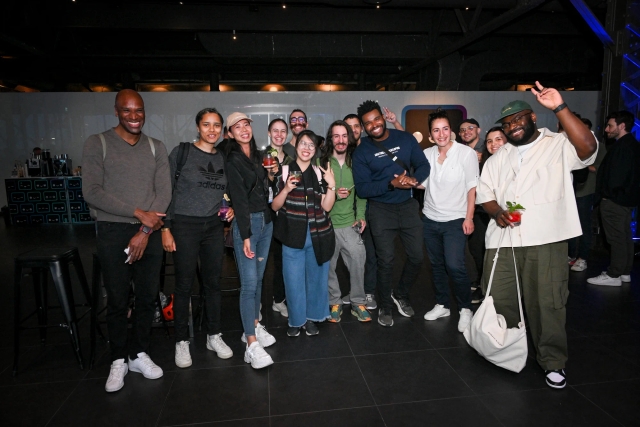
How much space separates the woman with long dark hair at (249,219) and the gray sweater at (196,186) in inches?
4.9

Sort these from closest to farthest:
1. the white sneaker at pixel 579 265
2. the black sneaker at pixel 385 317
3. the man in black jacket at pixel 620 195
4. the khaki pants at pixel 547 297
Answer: the khaki pants at pixel 547 297
the black sneaker at pixel 385 317
the man in black jacket at pixel 620 195
the white sneaker at pixel 579 265

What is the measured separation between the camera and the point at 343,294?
4.21 meters

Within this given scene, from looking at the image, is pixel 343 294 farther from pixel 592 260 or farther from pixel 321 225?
pixel 592 260

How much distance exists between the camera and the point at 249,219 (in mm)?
2662

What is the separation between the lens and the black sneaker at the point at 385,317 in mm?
3328

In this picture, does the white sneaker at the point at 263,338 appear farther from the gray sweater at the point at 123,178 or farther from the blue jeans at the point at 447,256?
the blue jeans at the point at 447,256

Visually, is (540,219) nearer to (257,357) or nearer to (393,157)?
(393,157)

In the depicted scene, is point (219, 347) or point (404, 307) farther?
point (404, 307)

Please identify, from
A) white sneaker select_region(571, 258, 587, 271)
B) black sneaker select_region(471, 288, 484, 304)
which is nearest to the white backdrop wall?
white sneaker select_region(571, 258, 587, 271)

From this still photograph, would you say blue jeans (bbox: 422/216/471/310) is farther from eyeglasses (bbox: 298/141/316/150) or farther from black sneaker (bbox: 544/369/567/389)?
eyeglasses (bbox: 298/141/316/150)

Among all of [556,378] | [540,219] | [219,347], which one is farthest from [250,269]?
[556,378]

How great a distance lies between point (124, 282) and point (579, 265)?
4.86 m

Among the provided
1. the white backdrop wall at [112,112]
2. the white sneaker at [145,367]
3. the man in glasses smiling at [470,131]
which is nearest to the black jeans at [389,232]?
the man in glasses smiling at [470,131]

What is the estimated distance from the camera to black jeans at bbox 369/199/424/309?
326 centimetres
